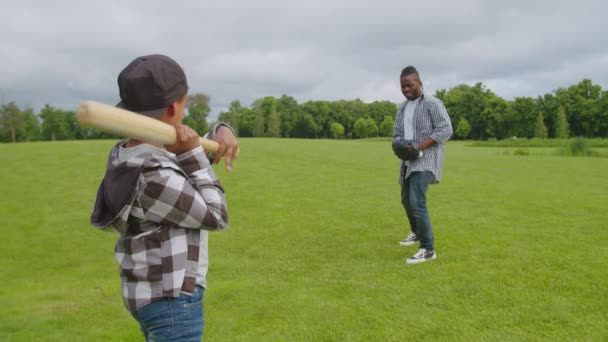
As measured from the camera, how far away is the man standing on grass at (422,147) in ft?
18.6

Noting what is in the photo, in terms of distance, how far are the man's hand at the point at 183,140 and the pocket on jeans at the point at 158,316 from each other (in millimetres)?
649

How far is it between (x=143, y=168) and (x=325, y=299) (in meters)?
3.26

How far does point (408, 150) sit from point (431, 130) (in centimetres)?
46

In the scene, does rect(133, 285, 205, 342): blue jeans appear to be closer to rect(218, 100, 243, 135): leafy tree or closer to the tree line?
the tree line

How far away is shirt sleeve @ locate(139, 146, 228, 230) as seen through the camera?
1.85 m

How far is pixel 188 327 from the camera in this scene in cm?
202

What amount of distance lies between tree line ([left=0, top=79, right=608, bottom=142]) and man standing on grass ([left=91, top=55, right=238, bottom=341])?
53.1m

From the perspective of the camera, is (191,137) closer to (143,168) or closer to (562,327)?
(143,168)

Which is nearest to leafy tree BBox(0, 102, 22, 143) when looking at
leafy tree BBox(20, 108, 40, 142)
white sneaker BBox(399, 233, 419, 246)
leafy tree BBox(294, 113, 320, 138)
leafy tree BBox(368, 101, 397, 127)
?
leafy tree BBox(20, 108, 40, 142)

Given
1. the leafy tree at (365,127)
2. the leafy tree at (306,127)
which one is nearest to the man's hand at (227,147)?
the leafy tree at (306,127)

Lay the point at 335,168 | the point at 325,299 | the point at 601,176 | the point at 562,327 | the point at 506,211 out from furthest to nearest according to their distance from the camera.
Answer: the point at 335,168, the point at 601,176, the point at 506,211, the point at 325,299, the point at 562,327

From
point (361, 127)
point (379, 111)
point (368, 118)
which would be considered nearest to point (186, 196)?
point (361, 127)

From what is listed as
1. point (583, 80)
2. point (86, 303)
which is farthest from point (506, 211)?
point (583, 80)

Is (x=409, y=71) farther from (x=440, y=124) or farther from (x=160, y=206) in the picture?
(x=160, y=206)
